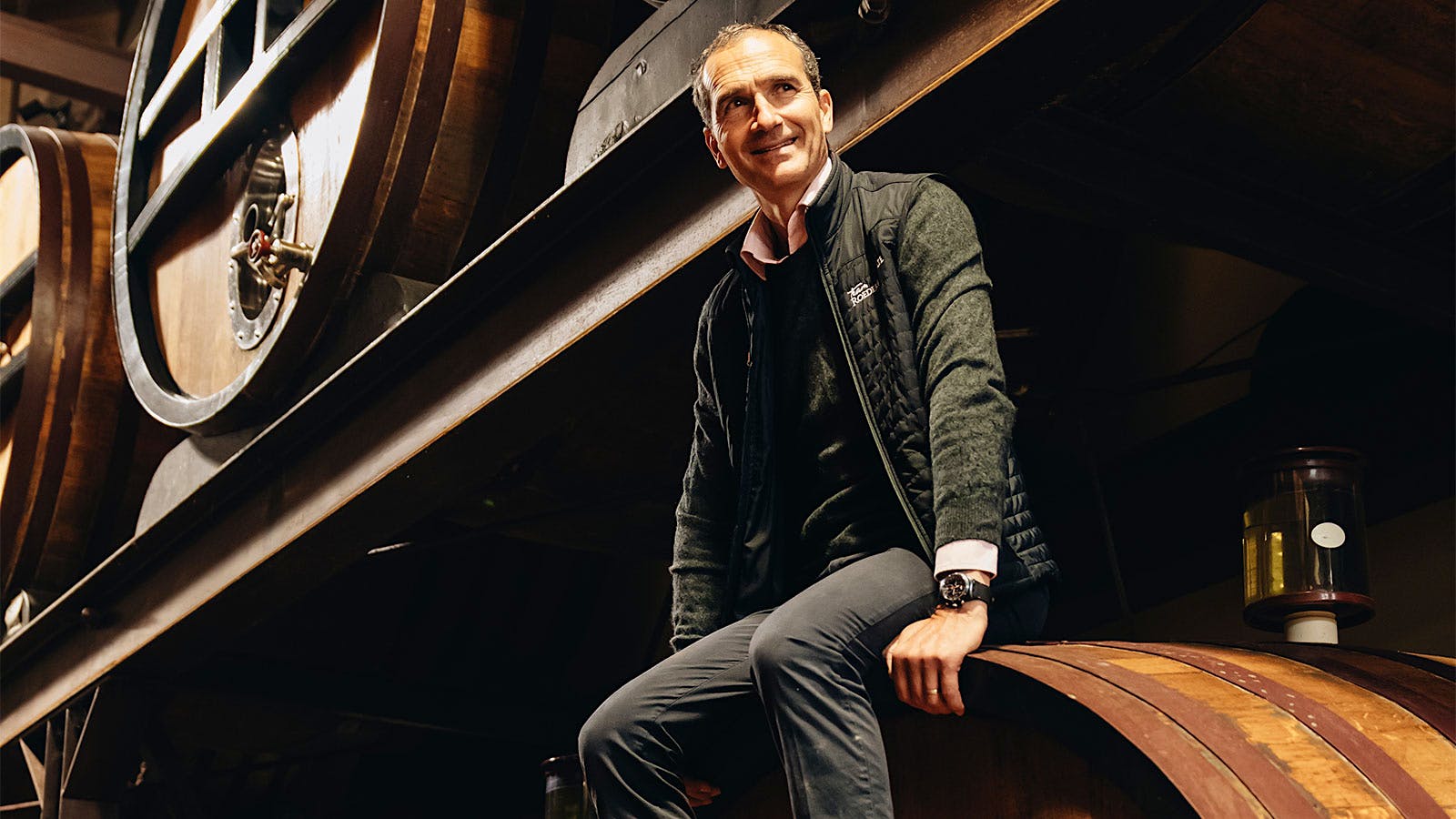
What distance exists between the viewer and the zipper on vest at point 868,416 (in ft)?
6.70

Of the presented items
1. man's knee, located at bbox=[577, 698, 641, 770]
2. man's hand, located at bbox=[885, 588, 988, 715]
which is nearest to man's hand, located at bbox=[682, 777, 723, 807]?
man's knee, located at bbox=[577, 698, 641, 770]

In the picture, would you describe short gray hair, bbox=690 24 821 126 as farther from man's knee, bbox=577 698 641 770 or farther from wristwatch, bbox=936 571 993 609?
man's knee, bbox=577 698 641 770

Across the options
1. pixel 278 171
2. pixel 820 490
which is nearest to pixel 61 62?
pixel 278 171

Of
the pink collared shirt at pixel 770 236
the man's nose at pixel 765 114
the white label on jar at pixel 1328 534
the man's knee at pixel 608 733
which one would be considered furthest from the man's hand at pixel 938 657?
the white label on jar at pixel 1328 534

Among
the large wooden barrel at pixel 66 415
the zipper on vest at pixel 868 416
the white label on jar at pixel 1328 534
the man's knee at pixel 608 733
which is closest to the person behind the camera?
the zipper on vest at pixel 868 416

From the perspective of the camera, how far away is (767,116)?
2.20m

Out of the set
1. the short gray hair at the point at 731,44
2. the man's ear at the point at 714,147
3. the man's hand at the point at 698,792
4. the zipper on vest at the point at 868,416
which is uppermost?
the short gray hair at the point at 731,44

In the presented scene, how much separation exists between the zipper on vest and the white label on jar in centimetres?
126

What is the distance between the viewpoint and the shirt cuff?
1919mm

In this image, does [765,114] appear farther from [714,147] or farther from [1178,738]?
[1178,738]

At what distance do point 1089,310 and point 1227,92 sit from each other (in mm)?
1276

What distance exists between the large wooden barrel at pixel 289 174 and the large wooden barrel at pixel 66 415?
0.74 metres

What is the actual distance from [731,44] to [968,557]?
87 cm

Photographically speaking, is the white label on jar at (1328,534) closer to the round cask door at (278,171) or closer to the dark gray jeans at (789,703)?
the dark gray jeans at (789,703)
